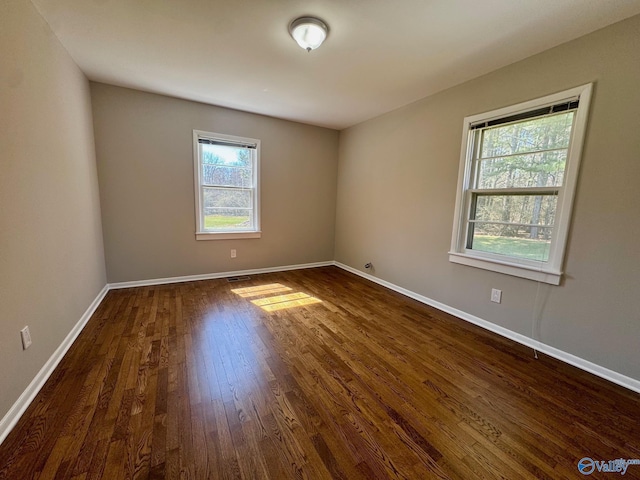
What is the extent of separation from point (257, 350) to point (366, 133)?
136 inches

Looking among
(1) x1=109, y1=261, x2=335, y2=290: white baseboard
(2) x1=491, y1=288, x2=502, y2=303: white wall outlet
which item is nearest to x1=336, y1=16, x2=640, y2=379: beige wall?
(2) x1=491, y1=288, x2=502, y2=303: white wall outlet

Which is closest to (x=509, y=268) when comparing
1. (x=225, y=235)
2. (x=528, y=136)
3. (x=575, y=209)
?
(x=575, y=209)

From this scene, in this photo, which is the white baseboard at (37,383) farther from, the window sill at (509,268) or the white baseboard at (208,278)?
the window sill at (509,268)

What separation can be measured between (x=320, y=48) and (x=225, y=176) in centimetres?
232

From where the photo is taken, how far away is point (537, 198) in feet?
7.55

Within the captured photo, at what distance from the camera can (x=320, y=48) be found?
2197 mm

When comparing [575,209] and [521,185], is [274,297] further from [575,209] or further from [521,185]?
[575,209]

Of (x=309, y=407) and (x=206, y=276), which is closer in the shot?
(x=309, y=407)

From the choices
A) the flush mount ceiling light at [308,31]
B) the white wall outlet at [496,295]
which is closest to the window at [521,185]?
the white wall outlet at [496,295]

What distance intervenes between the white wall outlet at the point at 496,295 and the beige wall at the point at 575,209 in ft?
0.14

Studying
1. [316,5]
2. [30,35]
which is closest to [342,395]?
[316,5]

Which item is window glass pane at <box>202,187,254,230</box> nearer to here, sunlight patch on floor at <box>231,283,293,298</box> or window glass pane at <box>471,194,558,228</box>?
sunlight patch on floor at <box>231,283,293,298</box>

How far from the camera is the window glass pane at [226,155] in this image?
3732mm

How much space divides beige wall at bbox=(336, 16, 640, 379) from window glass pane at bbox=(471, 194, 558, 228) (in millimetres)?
211
